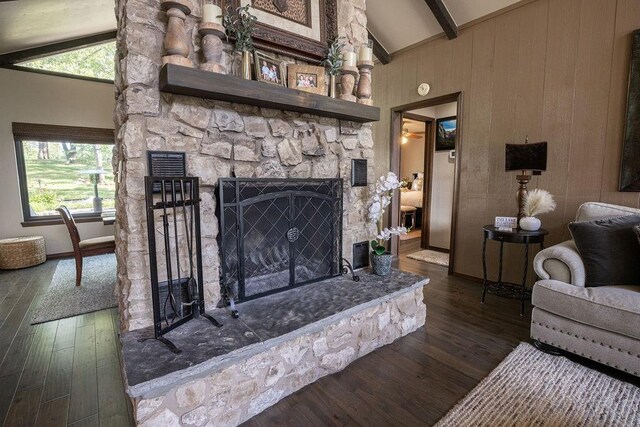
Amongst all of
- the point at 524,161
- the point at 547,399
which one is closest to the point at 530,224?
the point at 524,161

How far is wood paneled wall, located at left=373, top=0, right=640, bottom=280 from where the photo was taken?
2.47 m

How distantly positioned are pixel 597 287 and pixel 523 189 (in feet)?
3.49

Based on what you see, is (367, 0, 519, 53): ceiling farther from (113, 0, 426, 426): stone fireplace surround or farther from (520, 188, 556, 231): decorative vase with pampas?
(113, 0, 426, 426): stone fireplace surround

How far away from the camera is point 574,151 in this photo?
2666 millimetres

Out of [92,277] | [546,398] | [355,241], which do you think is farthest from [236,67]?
[92,277]

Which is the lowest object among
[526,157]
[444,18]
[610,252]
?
[610,252]

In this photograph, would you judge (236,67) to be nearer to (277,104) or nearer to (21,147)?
(277,104)

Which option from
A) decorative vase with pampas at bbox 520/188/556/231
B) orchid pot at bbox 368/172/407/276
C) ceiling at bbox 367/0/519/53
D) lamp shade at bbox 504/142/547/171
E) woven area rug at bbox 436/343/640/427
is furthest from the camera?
ceiling at bbox 367/0/519/53

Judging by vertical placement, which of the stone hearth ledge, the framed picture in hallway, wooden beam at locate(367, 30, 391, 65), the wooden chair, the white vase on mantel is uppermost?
wooden beam at locate(367, 30, 391, 65)

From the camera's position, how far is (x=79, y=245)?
133 inches

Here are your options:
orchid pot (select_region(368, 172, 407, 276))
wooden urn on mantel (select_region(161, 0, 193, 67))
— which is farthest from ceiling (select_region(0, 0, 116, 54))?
orchid pot (select_region(368, 172, 407, 276))

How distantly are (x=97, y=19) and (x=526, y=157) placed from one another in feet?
16.1

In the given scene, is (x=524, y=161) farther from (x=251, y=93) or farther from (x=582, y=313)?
(x=251, y=93)

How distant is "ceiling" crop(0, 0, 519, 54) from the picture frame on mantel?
5.38 feet
